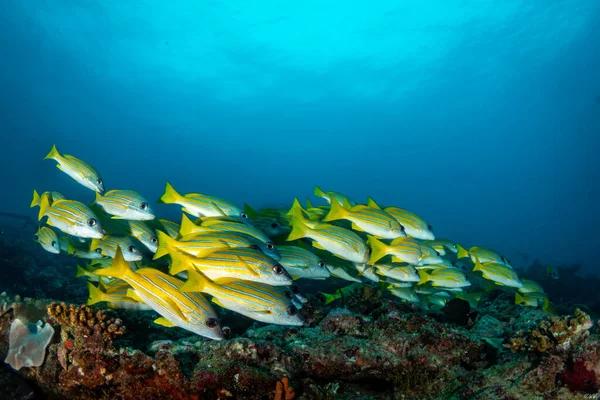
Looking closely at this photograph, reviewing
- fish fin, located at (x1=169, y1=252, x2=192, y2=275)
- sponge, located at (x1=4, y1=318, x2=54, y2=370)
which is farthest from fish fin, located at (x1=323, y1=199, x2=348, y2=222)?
sponge, located at (x1=4, y1=318, x2=54, y2=370)

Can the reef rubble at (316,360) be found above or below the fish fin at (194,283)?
below

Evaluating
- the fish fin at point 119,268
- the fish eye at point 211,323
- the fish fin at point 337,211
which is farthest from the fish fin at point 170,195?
the fish eye at point 211,323

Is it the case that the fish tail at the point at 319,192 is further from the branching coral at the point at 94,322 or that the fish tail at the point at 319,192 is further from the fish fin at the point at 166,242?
the branching coral at the point at 94,322

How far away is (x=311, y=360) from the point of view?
414 cm

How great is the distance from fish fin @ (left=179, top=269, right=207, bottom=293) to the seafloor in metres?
1.11

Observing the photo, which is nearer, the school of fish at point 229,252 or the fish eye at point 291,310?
the school of fish at point 229,252

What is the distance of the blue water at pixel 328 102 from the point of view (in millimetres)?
59938

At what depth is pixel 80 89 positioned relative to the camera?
9425 centimetres

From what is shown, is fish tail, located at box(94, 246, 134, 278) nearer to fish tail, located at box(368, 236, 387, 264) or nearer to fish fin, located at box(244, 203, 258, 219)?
fish fin, located at box(244, 203, 258, 219)

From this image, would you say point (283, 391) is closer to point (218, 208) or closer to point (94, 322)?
point (94, 322)

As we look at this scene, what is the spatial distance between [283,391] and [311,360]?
96 cm

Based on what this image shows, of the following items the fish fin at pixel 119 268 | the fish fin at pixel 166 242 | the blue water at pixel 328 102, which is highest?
the blue water at pixel 328 102

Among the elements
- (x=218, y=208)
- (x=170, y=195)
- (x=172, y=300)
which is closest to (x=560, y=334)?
(x=172, y=300)

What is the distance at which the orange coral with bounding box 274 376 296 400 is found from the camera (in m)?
3.17
